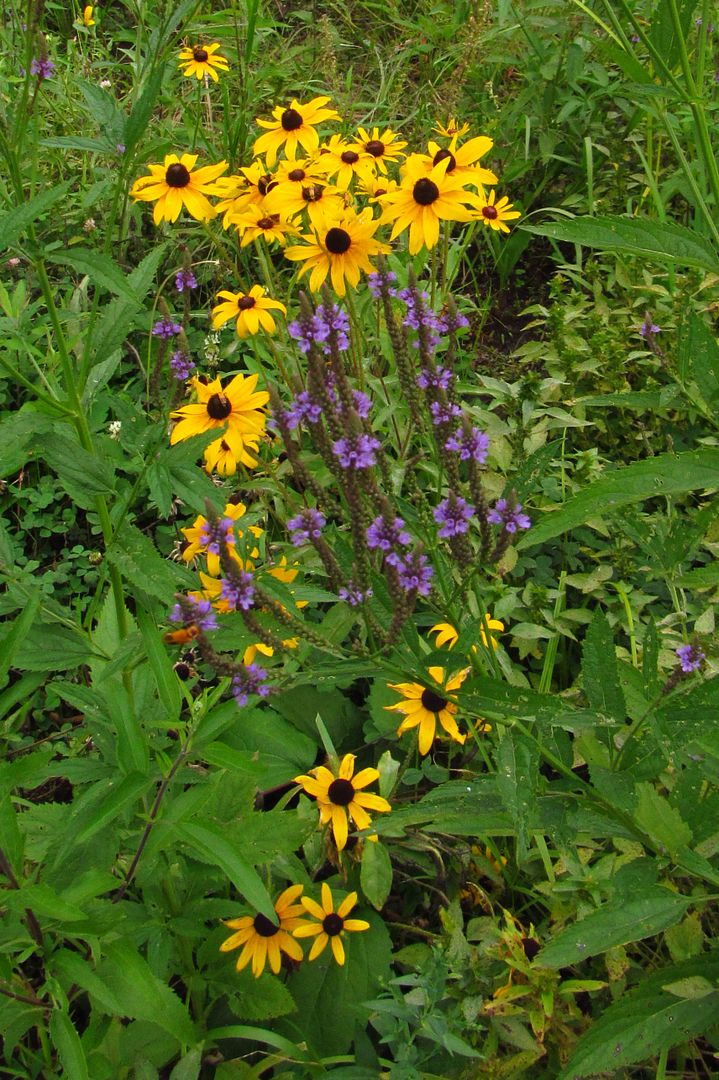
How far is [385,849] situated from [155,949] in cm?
49

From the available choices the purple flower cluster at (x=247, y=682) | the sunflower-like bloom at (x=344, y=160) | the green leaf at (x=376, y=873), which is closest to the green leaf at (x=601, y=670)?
the purple flower cluster at (x=247, y=682)

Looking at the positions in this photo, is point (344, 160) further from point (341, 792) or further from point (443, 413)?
point (341, 792)

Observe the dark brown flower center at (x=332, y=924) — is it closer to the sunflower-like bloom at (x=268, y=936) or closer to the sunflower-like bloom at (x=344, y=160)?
the sunflower-like bloom at (x=268, y=936)

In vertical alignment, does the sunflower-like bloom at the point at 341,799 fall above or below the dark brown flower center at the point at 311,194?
below

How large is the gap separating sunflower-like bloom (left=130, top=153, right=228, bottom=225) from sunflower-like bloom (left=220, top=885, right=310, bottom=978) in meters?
1.67

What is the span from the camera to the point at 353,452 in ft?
3.84

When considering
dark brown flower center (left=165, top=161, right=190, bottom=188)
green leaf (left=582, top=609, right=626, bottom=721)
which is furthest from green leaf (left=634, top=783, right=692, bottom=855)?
dark brown flower center (left=165, top=161, right=190, bottom=188)

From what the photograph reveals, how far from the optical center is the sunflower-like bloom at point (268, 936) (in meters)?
1.61

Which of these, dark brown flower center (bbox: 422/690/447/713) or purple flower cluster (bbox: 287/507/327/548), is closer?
purple flower cluster (bbox: 287/507/327/548)

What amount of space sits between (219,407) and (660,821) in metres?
1.25

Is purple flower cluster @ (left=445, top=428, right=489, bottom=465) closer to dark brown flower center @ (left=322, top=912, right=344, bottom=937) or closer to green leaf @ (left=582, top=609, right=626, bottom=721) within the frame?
green leaf @ (left=582, top=609, right=626, bottom=721)

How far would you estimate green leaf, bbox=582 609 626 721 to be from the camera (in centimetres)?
133

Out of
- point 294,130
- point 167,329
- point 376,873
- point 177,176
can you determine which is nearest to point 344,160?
point 294,130

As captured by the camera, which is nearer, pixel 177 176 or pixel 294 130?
pixel 177 176
